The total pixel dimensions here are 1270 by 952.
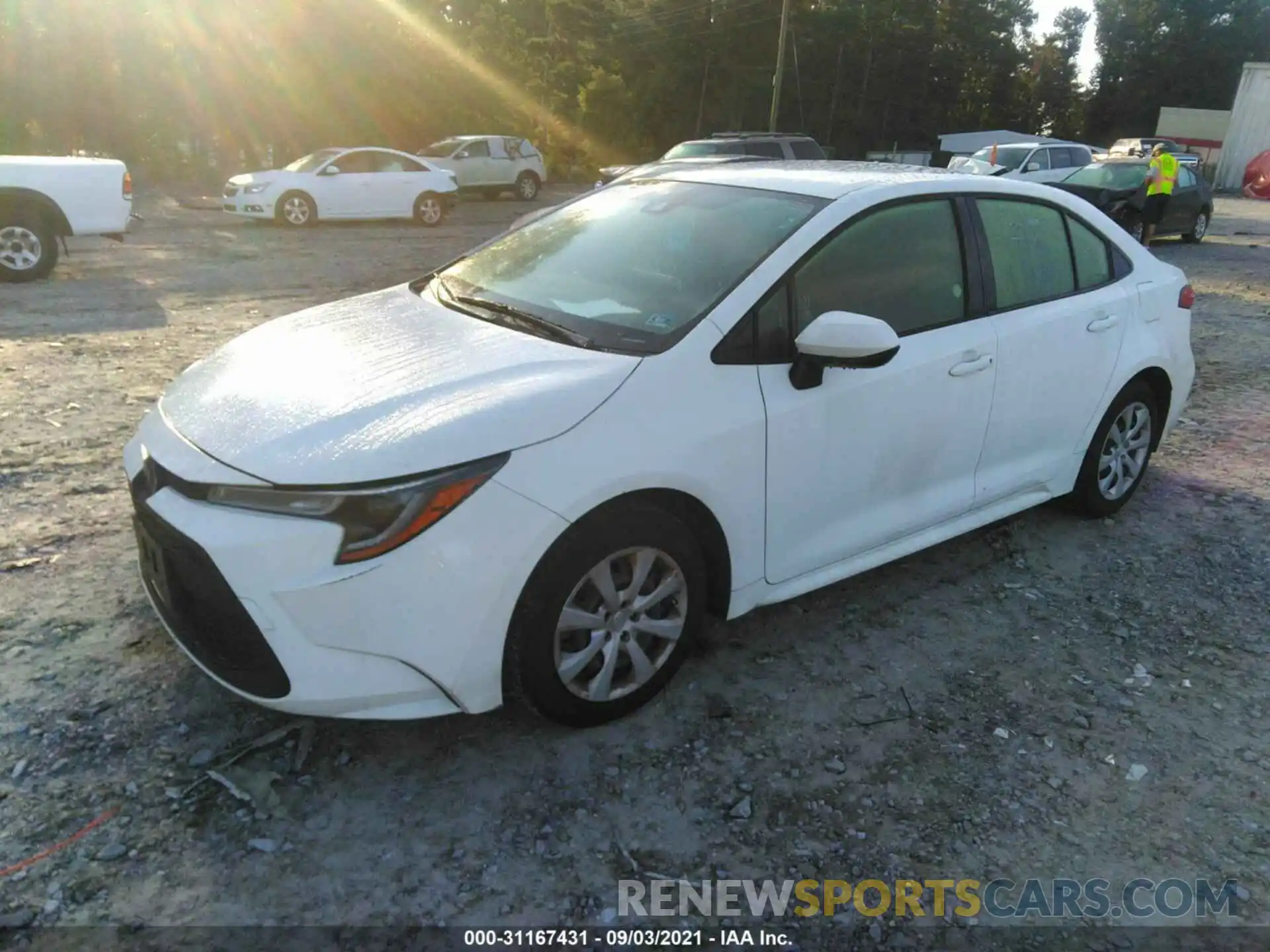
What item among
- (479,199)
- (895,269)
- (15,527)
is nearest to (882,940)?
(895,269)

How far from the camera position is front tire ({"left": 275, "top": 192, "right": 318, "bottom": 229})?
1662 centimetres

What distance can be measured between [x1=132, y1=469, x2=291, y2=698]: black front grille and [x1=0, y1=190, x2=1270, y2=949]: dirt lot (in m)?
0.34

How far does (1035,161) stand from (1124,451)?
55.2 ft

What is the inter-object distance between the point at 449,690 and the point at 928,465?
2.01 meters

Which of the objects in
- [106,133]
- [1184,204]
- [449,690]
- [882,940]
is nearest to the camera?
[882,940]

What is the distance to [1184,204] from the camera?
17.0 m

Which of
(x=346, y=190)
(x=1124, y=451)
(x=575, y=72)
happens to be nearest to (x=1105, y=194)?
(x=346, y=190)

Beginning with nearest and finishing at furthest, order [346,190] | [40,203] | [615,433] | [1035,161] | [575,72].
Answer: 1. [615,433]
2. [40,203]
3. [346,190]
4. [1035,161]
5. [575,72]

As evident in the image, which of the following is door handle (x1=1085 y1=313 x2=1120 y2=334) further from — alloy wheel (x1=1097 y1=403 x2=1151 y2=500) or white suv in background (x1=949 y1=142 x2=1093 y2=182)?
white suv in background (x1=949 y1=142 x2=1093 y2=182)

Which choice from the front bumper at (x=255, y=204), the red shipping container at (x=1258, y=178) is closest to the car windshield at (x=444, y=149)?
the front bumper at (x=255, y=204)

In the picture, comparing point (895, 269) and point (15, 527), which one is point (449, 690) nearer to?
point (895, 269)

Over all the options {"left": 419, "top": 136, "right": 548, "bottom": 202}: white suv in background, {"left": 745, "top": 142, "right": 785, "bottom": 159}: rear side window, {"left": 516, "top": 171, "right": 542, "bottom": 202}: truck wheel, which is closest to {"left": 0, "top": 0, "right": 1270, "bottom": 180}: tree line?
{"left": 419, "top": 136, "right": 548, "bottom": 202}: white suv in background

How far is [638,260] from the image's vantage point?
3469mm

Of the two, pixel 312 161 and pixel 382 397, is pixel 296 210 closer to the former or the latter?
pixel 312 161
